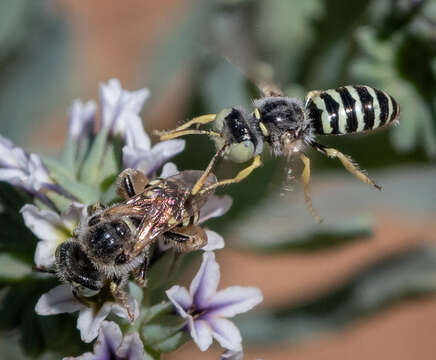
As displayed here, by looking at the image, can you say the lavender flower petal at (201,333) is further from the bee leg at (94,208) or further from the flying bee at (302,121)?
the flying bee at (302,121)

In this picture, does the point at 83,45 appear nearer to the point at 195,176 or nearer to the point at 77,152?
the point at 77,152

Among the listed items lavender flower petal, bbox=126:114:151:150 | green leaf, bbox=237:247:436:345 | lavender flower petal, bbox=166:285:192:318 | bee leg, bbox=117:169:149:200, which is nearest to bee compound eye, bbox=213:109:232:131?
lavender flower petal, bbox=126:114:151:150

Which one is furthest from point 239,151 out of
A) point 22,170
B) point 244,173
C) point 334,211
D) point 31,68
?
point 31,68

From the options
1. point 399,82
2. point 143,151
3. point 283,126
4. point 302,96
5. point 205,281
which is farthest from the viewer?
point 302,96

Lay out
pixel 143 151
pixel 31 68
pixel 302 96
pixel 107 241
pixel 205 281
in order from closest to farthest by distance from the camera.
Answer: pixel 107 241
pixel 205 281
pixel 143 151
pixel 302 96
pixel 31 68

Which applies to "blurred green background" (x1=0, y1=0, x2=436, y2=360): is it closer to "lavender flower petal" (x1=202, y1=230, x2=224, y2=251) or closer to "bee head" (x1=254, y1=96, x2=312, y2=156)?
"bee head" (x1=254, y1=96, x2=312, y2=156)

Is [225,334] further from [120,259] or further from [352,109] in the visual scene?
[352,109]

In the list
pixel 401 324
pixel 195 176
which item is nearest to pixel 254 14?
pixel 195 176
